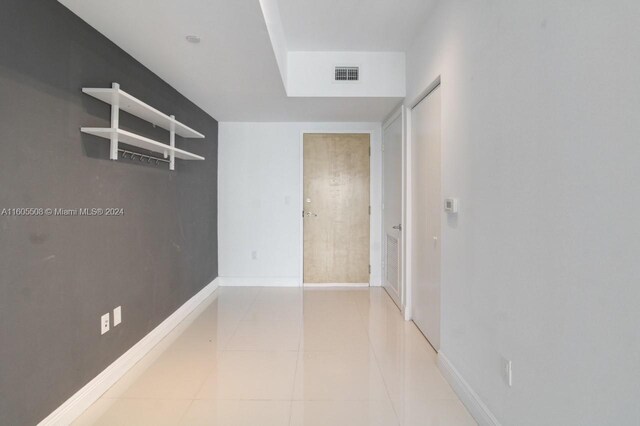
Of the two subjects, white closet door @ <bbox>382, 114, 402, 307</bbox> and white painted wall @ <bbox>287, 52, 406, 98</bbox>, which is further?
white closet door @ <bbox>382, 114, 402, 307</bbox>

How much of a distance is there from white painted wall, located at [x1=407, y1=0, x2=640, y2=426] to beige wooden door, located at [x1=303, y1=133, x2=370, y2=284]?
259 centimetres

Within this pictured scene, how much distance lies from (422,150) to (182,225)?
248 centimetres

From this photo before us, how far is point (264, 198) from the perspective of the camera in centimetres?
465

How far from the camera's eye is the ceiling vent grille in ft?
11.2

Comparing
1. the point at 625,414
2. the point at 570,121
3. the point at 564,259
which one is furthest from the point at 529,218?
the point at 625,414

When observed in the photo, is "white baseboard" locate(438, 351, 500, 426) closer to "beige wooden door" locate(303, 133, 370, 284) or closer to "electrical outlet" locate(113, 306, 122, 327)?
"electrical outlet" locate(113, 306, 122, 327)

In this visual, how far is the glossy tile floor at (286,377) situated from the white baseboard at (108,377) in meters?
0.05

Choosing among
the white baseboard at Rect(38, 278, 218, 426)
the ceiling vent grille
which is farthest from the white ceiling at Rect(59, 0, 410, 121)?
the white baseboard at Rect(38, 278, 218, 426)

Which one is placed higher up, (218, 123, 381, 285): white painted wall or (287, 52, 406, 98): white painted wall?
(287, 52, 406, 98): white painted wall

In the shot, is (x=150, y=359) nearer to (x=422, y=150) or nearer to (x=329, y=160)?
(x=422, y=150)

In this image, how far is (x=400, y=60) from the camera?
11.2 ft

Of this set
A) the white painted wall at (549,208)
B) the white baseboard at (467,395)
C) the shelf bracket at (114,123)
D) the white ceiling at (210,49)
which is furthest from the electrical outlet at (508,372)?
the shelf bracket at (114,123)

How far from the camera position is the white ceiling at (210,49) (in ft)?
6.11

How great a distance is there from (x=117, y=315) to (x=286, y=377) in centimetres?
124
